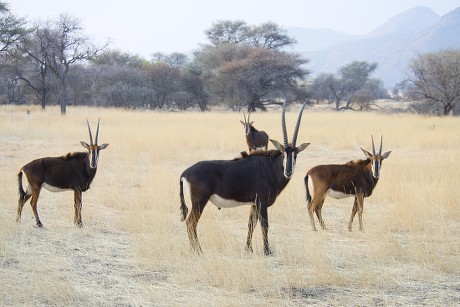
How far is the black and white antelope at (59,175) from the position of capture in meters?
7.63

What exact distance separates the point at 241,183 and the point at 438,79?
1078 inches

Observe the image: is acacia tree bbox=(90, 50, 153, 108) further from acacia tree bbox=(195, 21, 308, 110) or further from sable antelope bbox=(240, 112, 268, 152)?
sable antelope bbox=(240, 112, 268, 152)

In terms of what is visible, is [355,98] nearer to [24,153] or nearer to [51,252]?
[24,153]

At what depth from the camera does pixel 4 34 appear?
31.1 metres

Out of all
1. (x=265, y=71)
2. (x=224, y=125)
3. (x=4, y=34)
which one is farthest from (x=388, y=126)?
(x=4, y=34)

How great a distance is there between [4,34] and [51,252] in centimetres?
2796

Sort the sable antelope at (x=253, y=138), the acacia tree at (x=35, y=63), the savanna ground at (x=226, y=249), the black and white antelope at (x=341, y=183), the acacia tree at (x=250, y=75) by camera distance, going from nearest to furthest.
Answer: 1. the savanna ground at (x=226, y=249)
2. the black and white antelope at (x=341, y=183)
3. the sable antelope at (x=253, y=138)
4. the acacia tree at (x=35, y=63)
5. the acacia tree at (x=250, y=75)

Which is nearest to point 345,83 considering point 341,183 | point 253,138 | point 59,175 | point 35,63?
point 35,63

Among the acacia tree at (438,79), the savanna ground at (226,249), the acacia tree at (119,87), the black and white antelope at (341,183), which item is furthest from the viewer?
the acacia tree at (119,87)

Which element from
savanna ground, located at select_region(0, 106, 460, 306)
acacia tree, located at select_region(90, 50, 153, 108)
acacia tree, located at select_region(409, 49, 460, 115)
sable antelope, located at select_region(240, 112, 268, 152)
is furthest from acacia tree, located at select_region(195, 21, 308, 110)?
savanna ground, located at select_region(0, 106, 460, 306)

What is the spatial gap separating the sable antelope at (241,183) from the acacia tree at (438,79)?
85.8 feet

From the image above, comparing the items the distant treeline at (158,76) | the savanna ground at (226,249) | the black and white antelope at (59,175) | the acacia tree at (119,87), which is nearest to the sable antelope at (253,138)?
the savanna ground at (226,249)

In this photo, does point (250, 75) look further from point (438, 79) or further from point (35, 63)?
point (35, 63)

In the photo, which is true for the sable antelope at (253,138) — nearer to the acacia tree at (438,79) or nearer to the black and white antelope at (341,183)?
the black and white antelope at (341,183)
